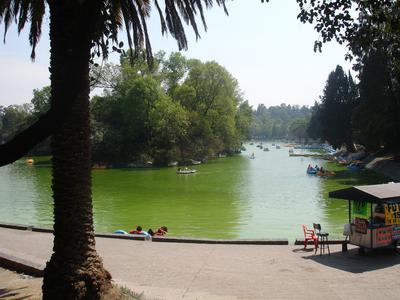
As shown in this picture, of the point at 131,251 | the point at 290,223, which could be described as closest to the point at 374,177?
the point at 290,223

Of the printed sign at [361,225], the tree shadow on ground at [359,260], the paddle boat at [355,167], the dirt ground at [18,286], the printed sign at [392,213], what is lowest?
the paddle boat at [355,167]

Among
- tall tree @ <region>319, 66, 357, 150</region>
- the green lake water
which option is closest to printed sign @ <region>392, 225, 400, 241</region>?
the green lake water

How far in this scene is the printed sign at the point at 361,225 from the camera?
12.5 metres

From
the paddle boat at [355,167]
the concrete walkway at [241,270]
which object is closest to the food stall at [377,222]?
the concrete walkway at [241,270]

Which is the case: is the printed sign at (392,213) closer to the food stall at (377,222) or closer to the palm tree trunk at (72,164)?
the food stall at (377,222)

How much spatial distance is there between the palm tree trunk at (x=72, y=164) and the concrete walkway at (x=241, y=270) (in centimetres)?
197

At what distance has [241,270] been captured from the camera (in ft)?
36.4

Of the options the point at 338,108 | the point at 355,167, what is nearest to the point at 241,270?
the point at 355,167

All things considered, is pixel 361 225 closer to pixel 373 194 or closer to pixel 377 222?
pixel 377 222

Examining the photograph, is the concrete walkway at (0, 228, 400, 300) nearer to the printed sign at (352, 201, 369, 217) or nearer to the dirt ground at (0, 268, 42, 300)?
the printed sign at (352, 201, 369, 217)

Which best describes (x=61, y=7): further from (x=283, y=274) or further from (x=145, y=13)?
(x=283, y=274)

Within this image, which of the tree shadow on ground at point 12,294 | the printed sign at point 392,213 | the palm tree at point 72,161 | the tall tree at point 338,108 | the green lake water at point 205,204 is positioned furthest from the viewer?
the tall tree at point 338,108

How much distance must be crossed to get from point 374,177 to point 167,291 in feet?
139

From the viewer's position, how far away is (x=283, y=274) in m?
10.8
